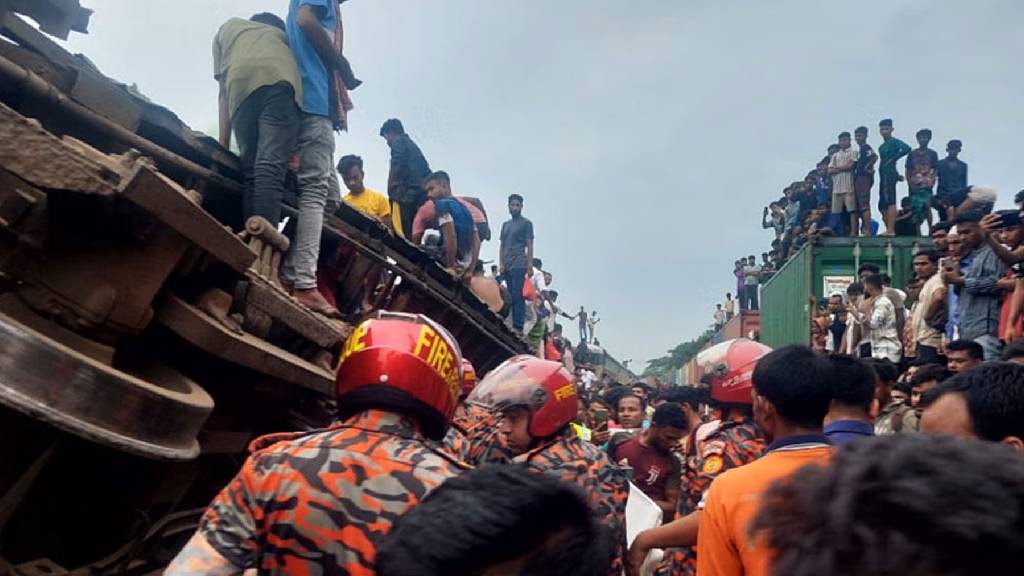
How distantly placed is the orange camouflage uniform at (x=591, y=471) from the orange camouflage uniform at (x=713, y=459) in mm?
334

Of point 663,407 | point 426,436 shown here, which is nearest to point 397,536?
point 426,436

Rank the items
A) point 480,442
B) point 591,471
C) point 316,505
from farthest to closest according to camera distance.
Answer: point 480,442
point 591,471
point 316,505

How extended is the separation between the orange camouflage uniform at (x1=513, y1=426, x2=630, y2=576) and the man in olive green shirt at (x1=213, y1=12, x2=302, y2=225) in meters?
2.05

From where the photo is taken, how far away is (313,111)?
511cm

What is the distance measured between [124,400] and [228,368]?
1212 mm

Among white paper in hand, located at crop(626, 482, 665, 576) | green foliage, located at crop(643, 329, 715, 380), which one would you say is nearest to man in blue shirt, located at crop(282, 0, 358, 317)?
white paper in hand, located at crop(626, 482, 665, 576)

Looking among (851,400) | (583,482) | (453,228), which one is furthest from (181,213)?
(453,228)

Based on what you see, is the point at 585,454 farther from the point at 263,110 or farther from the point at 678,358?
the point at 678,358

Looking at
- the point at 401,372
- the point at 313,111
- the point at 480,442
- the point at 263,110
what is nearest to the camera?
the point at 401,372

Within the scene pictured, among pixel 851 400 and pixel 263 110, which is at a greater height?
pixel 263 110

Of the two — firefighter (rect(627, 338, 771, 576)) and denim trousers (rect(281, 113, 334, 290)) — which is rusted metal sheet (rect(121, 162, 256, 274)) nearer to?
denim trousers (rect(281, 113, 334, 290))

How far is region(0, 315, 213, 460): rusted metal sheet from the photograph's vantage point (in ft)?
7.73

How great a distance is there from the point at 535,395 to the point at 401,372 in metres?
1.65

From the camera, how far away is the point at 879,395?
6.59 m
